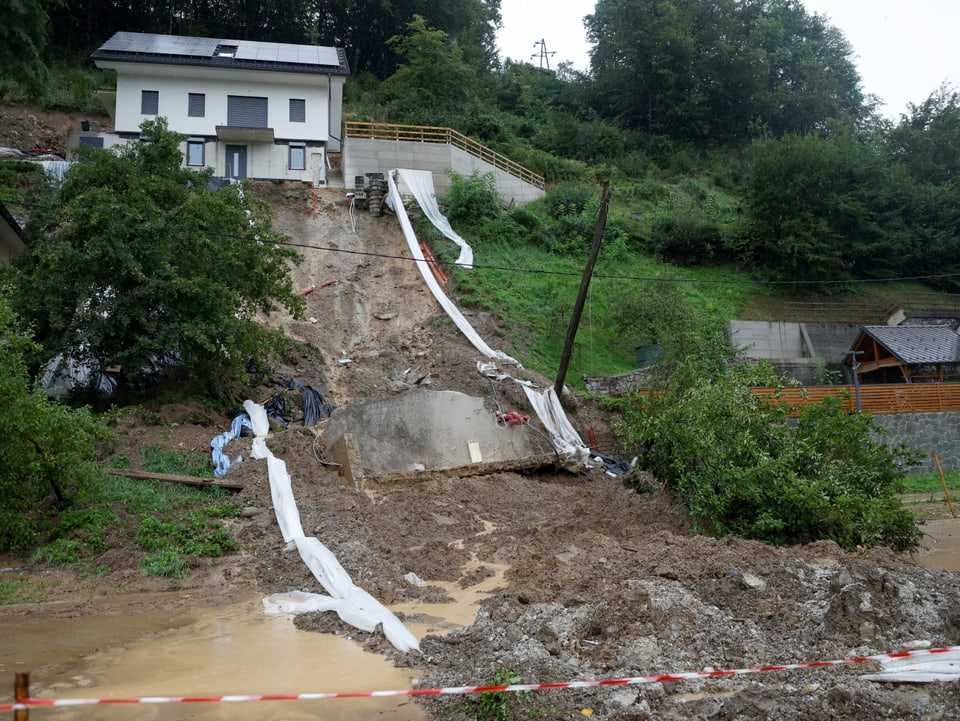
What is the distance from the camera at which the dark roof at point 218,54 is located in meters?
33.8

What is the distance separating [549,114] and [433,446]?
121 feet

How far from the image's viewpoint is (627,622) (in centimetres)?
729

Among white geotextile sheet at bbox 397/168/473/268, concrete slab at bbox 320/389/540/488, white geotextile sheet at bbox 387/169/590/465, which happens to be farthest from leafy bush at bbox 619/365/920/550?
white geotextile sheet at bbox 397/168/473/268

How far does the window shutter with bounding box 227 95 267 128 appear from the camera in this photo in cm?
3472

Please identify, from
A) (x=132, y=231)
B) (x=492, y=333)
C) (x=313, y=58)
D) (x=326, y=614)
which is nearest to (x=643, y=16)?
(x=313, y=58)

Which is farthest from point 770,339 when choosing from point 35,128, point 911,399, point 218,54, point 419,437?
point 35,128

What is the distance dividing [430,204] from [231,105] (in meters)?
11.7

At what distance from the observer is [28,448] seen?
35.7 feet

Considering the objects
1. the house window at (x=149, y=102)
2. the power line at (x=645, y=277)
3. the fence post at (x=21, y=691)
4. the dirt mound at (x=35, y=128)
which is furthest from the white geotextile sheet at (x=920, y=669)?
the dirt mound at (x=35, y=128)

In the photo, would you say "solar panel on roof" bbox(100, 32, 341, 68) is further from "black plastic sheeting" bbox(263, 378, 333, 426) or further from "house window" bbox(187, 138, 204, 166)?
"black plastic sheeting" bbox(263, 378, 333, 426)

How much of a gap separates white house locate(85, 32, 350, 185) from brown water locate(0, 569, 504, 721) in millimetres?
27194

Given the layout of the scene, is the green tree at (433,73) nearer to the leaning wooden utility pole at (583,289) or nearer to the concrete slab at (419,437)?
the leaning wooden utility pole at (583,289)

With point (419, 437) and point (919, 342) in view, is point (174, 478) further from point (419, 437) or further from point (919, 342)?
point (919, 342)

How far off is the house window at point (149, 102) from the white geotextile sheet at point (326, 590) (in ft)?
84.6
